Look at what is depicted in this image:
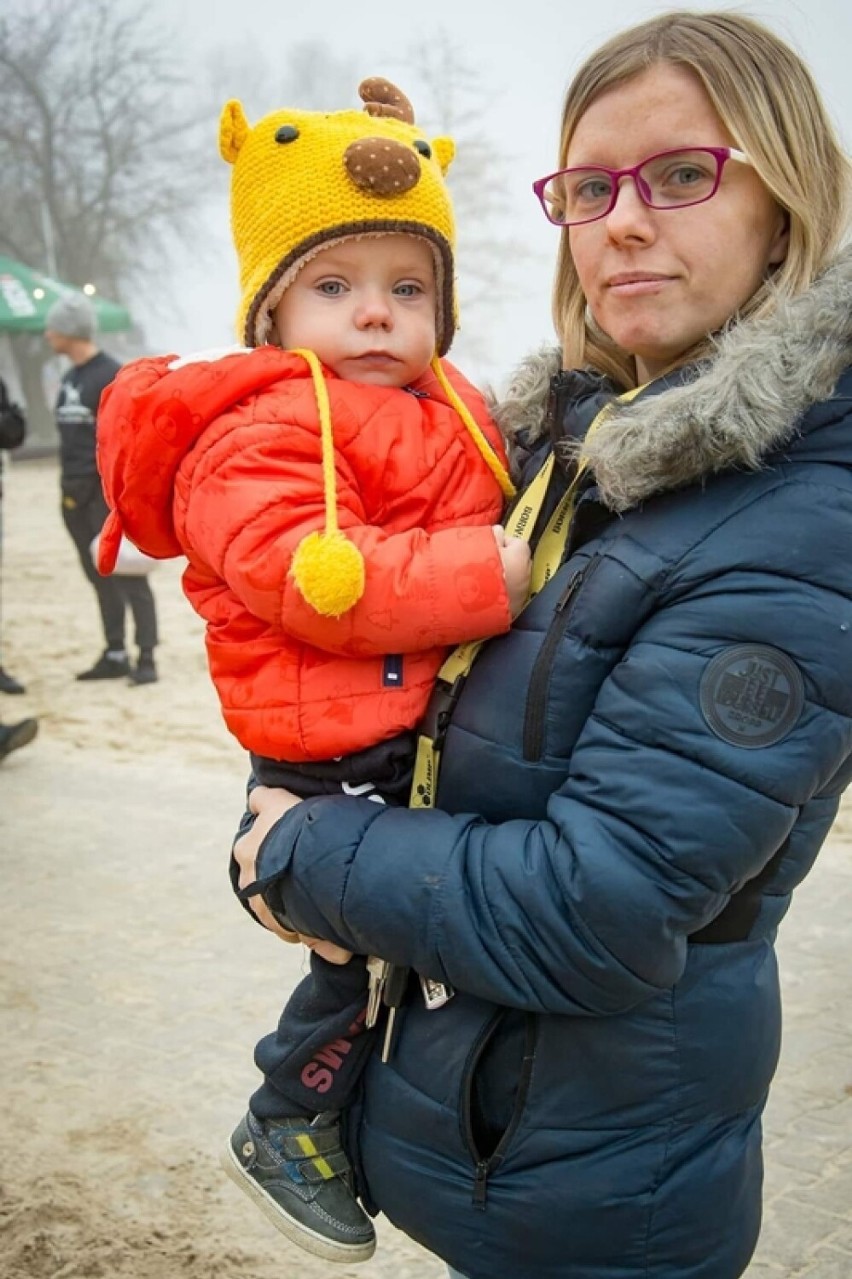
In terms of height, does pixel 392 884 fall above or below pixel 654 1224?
above

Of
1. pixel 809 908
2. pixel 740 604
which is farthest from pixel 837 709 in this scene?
pixel 809 908

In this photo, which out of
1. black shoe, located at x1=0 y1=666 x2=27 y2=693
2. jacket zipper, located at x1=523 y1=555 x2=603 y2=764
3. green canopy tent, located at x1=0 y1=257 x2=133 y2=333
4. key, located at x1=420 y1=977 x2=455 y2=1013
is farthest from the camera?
green canopy tent, located at x1=0 y1=257 x2=133 y2=333

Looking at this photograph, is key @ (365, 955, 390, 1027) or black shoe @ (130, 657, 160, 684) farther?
black shoe @ (130, 657, 160, 684)

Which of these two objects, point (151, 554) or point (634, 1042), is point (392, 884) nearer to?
point (634, 1042)

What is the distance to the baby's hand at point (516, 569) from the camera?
1719 millimetres

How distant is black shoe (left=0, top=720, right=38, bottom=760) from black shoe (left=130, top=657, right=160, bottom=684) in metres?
1.74

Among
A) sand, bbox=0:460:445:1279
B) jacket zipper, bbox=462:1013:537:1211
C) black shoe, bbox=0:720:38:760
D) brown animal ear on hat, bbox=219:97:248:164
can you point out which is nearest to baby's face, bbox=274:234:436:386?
brown animal ear on hat, bbox=219:97:248:164

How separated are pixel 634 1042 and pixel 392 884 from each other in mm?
340

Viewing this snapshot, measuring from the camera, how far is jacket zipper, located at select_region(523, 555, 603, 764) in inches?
63.2

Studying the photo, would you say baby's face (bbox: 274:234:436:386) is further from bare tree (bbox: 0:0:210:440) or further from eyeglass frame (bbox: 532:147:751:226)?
bare tree (bbox: 0:0:210:440)

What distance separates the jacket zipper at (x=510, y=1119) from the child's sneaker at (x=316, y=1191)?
0.32 meters

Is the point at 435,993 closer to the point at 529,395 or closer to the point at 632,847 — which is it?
the point at 632,847

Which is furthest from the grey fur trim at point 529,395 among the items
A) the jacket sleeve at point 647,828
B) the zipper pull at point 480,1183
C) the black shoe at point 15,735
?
the black shoe at point 15,735

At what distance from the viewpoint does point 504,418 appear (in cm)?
204
